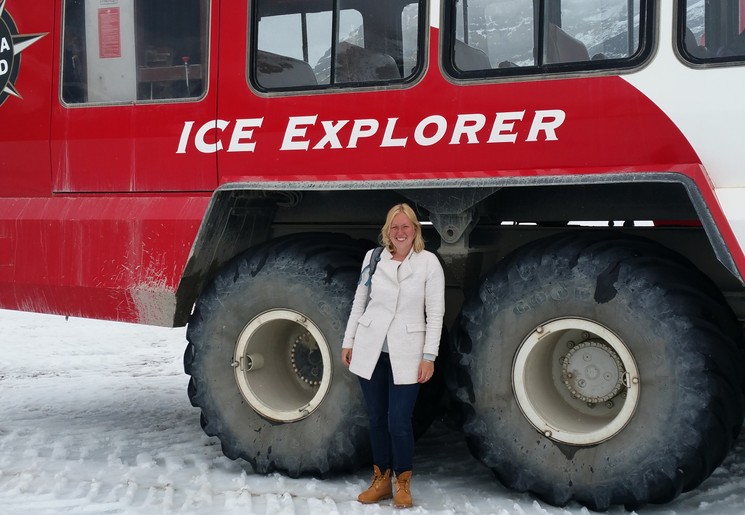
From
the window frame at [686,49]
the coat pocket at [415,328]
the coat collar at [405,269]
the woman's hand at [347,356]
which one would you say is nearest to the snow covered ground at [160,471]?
the woman's hand at [347,356]

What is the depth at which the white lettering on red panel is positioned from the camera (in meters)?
4.28

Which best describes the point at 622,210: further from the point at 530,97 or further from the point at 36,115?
the point at 36,115

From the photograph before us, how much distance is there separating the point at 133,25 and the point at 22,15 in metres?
0.78

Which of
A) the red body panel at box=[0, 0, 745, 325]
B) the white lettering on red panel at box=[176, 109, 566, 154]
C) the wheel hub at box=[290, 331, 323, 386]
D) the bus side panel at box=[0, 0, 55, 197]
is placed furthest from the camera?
the bus side panel at box=[0, 0, 55, 197]

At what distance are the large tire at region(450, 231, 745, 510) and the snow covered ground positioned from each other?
243mm

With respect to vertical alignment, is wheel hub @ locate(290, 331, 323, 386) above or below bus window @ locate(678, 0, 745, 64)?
below

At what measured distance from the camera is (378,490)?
4.51 m

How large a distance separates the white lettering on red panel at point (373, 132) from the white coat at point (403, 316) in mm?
567

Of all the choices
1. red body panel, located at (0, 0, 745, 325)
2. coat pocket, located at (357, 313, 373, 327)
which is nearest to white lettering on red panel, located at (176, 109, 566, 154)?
red body panel, located at (0, 0, 745, 325)

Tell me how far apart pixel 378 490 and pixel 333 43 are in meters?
2.20

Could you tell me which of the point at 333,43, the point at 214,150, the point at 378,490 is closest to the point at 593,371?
the point at 378,490

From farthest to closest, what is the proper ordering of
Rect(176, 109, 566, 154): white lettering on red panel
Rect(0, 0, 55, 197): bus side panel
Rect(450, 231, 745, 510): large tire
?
Rect(0, 0, 55, 197): bus side panel < Rect(176, 109, 566, 154): white lettering on red panel < Rect(450, 231, 745, 510): large tire

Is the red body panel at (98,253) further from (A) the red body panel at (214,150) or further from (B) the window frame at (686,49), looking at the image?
(B) the window frame at (686,49)

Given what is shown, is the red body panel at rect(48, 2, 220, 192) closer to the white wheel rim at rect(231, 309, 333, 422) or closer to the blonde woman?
the white wheel rim at rect(231, 309, 333, 422)
